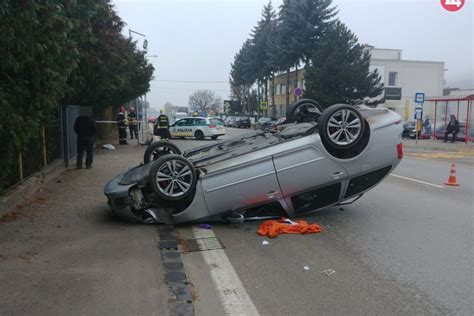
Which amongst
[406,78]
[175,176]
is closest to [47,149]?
[175,176]

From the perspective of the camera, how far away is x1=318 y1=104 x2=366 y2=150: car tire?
251 inches

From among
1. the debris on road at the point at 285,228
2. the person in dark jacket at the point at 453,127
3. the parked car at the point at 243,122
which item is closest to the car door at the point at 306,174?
the debris on road at the point at 285,228

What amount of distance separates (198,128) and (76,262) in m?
23.9

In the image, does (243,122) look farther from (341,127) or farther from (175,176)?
(175,176)

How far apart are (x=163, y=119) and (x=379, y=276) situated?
19.1 meters

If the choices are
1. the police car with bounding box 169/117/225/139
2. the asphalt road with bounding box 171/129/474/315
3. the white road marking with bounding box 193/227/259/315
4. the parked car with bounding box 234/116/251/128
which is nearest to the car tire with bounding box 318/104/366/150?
the asphalt road with bounding box 171/129/474/315

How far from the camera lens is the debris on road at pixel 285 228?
6.32 meters

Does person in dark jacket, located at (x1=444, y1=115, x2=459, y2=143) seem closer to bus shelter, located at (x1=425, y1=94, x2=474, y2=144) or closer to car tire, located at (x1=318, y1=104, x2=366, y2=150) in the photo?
bus shelter, located at (x1=425, y1=94, x2=474, y2=144)

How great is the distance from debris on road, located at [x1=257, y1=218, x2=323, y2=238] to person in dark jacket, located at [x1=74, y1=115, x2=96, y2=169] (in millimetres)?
7522

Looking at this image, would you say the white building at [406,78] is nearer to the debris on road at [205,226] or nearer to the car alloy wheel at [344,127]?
the car alloy wheel at [344,127]

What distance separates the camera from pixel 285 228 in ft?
21.2

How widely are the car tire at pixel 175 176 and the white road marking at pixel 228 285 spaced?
1.01 m

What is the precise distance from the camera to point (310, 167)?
6.41 metres

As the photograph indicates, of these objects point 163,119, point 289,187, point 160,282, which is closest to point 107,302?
point 160,282
